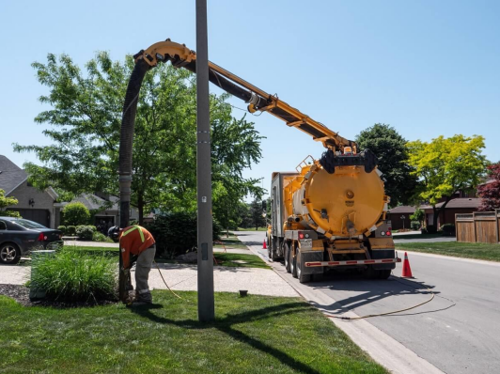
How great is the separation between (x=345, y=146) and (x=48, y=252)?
971 centimetres

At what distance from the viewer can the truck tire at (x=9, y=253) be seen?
47.9 feet

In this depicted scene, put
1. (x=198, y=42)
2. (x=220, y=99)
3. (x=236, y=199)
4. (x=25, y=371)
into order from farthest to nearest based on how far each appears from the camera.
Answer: (x=236, y=199)
(x=220, y=99)
(x=198, y=42)
(x=25, y=371)

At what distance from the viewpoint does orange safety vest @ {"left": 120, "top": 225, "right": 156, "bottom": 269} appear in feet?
27.2

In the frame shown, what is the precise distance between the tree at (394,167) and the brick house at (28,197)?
2781cm

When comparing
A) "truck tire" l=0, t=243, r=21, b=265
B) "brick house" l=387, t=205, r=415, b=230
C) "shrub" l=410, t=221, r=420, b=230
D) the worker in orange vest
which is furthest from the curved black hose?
"brick house" l=387, t=205, r=415, b=230

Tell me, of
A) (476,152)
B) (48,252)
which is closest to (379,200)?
(48,252)

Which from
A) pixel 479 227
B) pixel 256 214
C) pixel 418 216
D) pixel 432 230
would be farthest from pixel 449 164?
pixel 256 214

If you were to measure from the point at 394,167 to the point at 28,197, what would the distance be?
31093mm

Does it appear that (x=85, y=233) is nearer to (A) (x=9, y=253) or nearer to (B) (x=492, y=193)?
(A) (x=9, y=253)

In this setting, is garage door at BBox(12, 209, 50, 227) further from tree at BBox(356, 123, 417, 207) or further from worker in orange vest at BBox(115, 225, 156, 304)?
tree at BBox(356, 123, 417, 207)

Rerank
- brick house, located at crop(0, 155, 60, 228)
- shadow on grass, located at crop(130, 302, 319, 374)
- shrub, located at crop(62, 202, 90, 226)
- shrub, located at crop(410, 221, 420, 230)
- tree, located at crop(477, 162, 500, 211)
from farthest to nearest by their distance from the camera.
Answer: shrub, located at crop(410, 221, 420, 230) → shrub, located at crop(62, 202, 90, 226) → tree, located at crop(477, 162, 500, 211) → brick house, located at crop(0, 155, 60, 228) → shadow on grass, located at crop(130, 302, 319, 374)

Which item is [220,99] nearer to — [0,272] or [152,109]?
[152,109]

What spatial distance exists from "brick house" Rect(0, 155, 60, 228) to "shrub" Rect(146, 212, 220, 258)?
50.7 ft

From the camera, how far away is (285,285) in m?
11.6
